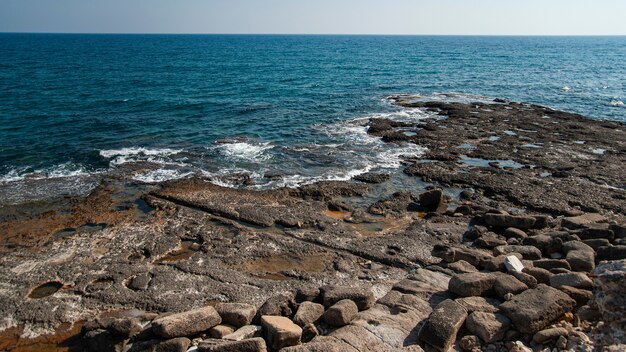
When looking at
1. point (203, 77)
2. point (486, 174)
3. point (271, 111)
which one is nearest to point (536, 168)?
point (486, 174)

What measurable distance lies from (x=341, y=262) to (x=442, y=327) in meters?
6.20

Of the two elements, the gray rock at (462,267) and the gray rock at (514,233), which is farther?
the gray rock at (514,233)

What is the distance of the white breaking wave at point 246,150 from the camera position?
90.8 ft

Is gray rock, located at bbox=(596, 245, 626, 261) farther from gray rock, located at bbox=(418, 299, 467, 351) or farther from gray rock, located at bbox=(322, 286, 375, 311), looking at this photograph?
gray rock, located at bbox=(322, 286, 375, 311)

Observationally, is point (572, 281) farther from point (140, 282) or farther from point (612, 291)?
point (140, 282)

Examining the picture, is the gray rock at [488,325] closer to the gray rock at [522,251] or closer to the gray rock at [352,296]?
the gray rock at [352,296]

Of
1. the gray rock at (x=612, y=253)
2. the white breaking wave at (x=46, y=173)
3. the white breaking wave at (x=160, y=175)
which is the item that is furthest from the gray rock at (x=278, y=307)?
the white breaking wave at (x=46, y=173)

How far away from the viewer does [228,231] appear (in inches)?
690

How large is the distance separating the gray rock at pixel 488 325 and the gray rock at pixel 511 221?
8457 mm

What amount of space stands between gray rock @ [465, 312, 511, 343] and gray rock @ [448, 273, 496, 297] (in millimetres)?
1203

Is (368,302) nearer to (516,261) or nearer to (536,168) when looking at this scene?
(516,261)

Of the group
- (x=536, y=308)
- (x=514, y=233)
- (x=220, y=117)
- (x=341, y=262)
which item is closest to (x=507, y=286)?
(x=536, y=308)

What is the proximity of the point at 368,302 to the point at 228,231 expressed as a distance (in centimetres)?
823

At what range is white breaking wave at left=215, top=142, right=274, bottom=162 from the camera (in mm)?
27688
